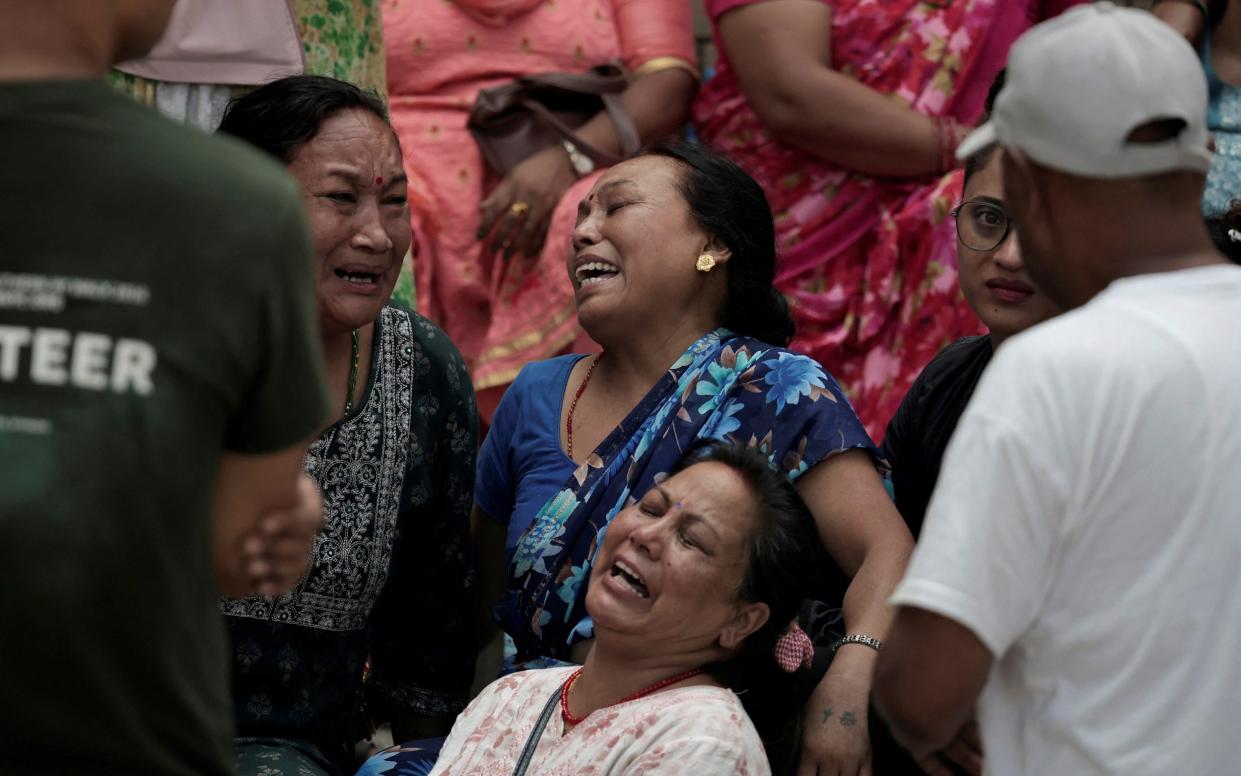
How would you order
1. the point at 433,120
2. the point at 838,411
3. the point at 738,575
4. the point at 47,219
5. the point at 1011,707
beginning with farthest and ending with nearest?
the point at 433,120 < the point at 838,411 < the point at 738,575 < the point at 1011,707 < the point at 47,219

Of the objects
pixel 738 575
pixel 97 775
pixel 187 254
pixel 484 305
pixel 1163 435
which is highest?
pixel 187 254

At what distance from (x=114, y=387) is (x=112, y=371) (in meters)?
0.01

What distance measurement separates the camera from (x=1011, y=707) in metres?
1.92

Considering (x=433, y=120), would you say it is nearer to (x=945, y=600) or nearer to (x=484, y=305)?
(x=484, y=305)

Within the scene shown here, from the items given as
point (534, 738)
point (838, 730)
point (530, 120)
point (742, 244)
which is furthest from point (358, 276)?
point (530, 120)

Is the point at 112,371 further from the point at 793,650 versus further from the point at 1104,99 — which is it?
the point at 793,650

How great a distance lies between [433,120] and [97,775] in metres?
3.25

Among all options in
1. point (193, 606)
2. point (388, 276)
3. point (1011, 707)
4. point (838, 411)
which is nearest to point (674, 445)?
point (838, 411)

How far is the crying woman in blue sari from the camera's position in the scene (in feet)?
9.93

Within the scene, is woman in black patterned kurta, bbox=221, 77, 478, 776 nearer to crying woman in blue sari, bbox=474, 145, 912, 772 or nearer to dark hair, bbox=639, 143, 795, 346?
crying woman in blue sari, bbox=474, 145, 912, 772

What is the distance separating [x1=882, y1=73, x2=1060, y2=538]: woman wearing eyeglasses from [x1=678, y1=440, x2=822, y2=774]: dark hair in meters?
0.55

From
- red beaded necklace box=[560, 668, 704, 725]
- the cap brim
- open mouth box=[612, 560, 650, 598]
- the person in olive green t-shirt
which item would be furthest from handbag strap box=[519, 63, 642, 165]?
the person in olive green t-shirt

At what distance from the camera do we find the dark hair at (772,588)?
9.20 feet

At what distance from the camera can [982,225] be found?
10.7ft
